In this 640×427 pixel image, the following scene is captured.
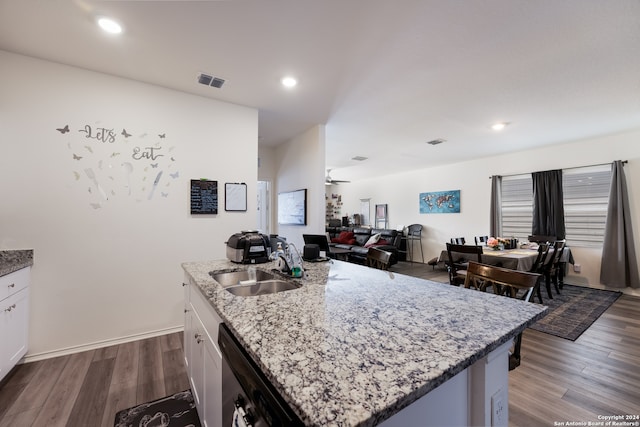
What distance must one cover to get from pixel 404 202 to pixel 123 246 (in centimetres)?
664

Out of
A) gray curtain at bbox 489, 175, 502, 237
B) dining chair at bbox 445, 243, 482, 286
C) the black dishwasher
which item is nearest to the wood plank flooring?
the black dishwasher

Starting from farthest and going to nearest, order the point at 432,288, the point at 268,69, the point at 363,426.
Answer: the point at 268,69 < the point at 432,288 < the point at 363,426

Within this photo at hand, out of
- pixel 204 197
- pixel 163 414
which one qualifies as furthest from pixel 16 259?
pixel 163 414

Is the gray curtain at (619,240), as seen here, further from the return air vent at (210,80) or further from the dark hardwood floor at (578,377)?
the return air vent at (210,80)

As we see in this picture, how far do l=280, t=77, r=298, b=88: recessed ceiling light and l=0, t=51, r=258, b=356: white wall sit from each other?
2.97ft

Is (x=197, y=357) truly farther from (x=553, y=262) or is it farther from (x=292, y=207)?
(x=553, y=262)

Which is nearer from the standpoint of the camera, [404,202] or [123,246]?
[123,246]

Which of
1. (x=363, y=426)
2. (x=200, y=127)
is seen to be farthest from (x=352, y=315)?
(x=200, y=127)

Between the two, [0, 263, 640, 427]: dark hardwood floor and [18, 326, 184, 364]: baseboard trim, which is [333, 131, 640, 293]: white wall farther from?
[18, 326, 184, 364]: baseboard trim

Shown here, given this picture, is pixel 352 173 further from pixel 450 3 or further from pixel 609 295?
pixel 450 3

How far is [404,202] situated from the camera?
7562 millimetres

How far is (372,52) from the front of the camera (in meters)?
2.20

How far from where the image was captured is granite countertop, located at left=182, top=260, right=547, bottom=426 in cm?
56

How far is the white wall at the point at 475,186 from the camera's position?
4.25 metres
